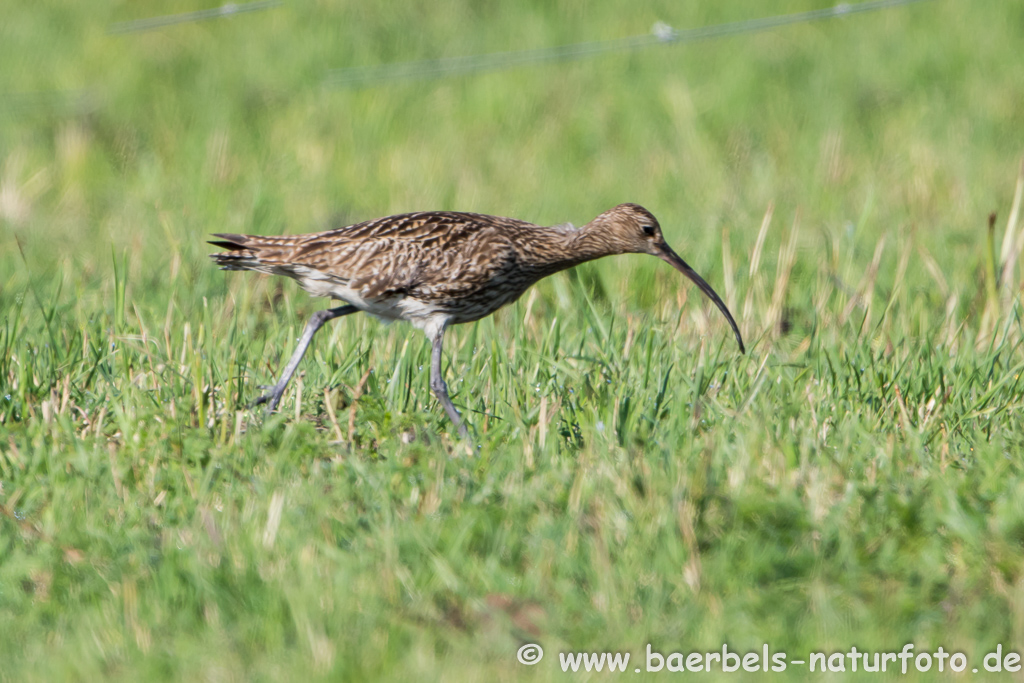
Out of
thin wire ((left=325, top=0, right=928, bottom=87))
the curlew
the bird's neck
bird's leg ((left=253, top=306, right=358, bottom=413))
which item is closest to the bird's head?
the bird's neck

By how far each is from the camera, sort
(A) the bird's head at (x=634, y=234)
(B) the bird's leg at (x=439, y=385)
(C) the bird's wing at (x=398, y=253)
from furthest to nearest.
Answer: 1. (A) the bird's head at (x=634, y=234)
2. (C) the bird's wing at (x=398, y=253)
3. (B) the bird's leg at (x=439, y=385)

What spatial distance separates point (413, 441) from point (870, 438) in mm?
1736

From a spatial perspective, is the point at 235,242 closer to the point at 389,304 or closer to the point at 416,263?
the point at 389,304

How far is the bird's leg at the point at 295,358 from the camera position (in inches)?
207

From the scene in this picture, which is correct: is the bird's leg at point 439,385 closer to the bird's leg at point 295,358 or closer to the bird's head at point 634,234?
the bird's leg at point 295,358

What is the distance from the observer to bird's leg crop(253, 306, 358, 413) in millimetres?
5269

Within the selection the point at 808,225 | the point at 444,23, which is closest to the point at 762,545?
the point at 808,225

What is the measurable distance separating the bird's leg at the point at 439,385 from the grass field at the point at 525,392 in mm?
93

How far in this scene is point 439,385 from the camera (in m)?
5.40

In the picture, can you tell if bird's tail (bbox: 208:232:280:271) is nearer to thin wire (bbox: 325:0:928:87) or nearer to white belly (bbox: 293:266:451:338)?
white belly (bbox: 293:266:451:338)

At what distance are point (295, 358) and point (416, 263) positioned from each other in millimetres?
767

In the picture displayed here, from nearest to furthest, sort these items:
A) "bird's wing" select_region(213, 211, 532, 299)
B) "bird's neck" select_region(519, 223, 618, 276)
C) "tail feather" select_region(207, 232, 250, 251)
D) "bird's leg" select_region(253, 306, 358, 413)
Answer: "bird's leg" select_region(253, 306, 358, 413) < "bird's wing" select_region(213, 211, 532, 299) < "tail feather" select_region(207, 232, 250, 251) < "bird's neck" select_region(519, 223, 618, 276)

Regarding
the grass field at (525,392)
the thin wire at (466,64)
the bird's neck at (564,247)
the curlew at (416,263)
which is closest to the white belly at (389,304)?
the curlew at (416,263)

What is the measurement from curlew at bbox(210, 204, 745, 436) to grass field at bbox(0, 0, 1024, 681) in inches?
8.0
